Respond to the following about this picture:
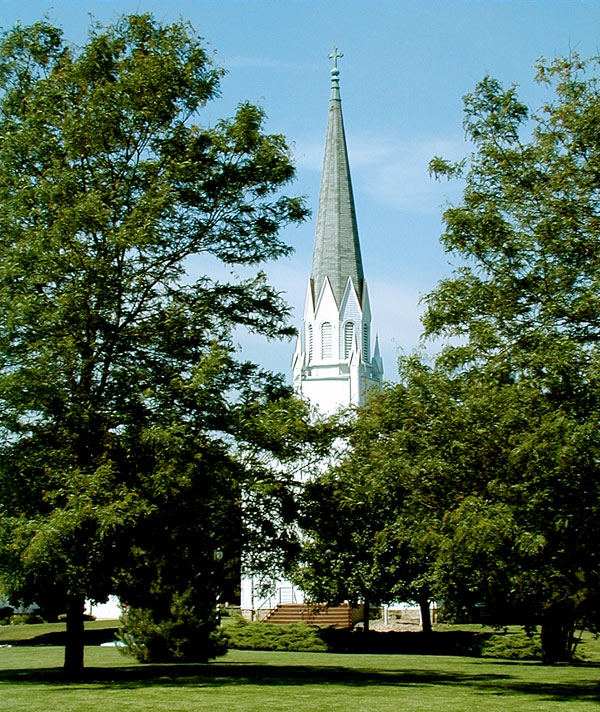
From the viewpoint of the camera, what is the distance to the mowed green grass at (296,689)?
43.2ft

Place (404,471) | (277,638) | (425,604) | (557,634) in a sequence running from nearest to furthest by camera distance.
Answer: (404,471) → (557,634) → (277,638) → (425,604)

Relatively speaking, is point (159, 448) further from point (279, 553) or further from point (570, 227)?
point (570, 227)

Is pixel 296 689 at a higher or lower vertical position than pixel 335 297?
lower

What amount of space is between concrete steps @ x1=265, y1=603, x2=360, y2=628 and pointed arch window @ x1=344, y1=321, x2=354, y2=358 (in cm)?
2568

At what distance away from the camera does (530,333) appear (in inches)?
635

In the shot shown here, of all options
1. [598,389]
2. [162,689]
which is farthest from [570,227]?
[162,689]

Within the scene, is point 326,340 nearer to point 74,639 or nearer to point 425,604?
point 425,604

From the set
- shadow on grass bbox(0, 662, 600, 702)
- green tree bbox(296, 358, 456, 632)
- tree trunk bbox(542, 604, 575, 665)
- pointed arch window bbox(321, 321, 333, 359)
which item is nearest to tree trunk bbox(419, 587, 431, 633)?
tree trunk bbox(542, 604, 575, 665)

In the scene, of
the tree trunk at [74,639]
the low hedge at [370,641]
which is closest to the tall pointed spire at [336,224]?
the low hedge at [370,641]

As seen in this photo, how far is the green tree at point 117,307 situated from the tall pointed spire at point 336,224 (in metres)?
55.0

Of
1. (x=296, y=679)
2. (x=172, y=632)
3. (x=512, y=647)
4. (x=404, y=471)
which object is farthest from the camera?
(x=512, y=647)

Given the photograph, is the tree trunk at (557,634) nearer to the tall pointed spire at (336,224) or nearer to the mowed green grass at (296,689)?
the mowed green grass at (296,689)

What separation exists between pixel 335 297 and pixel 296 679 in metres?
57.0

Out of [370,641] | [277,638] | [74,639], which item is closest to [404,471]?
[74,639]
